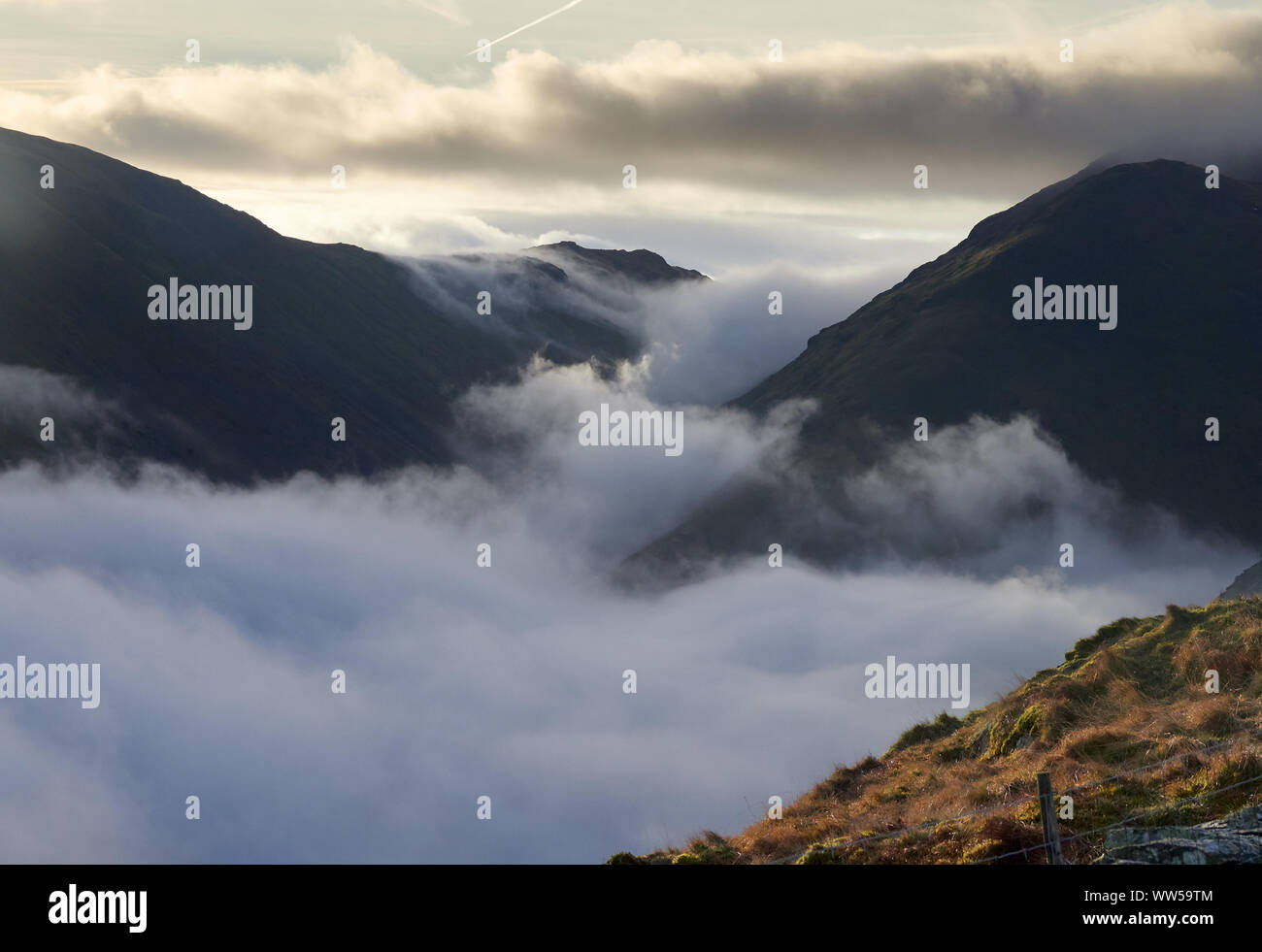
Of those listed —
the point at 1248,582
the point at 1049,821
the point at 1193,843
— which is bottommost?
the point at 1193,843

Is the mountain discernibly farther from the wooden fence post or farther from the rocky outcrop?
the wooden fence post

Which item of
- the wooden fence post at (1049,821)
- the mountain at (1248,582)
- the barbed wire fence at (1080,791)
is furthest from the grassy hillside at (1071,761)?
the mountain at (1248,582)

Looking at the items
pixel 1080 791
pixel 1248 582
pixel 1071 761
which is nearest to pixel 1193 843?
pixel 1080 791

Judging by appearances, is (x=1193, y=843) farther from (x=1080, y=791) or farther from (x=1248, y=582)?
(x=1248, y=582)

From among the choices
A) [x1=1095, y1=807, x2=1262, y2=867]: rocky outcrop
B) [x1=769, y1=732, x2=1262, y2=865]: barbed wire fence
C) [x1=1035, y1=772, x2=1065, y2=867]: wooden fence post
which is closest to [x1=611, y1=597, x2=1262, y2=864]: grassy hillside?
[x1=769, y1=732, x2=1262, y2=865]: barbed wire fence

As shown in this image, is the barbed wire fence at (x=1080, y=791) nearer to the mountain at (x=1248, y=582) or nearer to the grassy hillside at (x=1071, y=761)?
the grassy hillside at (x=1071, y=761)
